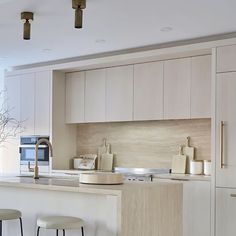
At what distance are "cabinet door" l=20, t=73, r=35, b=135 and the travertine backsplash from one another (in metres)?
0.77

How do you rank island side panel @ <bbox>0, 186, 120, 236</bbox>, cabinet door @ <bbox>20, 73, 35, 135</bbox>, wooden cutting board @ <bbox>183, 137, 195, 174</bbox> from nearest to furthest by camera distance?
island side panel @ <bbox>0, 186, 120, 236</bbox> < wooden cutting board @ <bbox>183, 137, 195, 174</bbox> < cabinet door @ <bbox>20, 73, 35, 135</bbox>

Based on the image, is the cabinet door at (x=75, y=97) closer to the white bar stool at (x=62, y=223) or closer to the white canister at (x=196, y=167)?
the white canister at (x=196, y=167)

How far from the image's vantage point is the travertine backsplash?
572 centimetres

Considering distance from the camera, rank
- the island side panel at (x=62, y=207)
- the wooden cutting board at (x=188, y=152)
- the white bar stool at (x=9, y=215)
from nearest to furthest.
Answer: the island side panel at (x=62, y=207) → the white bar stool at (x=9, y=215) → the wooden cutting board at (x=188, y=152)

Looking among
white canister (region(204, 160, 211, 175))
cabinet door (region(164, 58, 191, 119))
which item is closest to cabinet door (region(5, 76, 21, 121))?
cabinet door (region(164, 58, 191, 119))

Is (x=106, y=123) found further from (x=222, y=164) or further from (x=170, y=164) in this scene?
(x=222, y=164)

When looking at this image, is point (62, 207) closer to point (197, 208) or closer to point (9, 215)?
point (9, 215)

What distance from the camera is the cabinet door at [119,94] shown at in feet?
19.7

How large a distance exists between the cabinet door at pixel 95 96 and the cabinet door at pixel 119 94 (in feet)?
0.30

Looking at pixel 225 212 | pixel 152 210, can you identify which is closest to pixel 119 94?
pixel 225 212

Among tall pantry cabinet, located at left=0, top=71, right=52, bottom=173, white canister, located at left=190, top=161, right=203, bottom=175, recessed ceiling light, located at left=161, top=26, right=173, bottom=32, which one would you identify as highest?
recessed ceiling light, located at left=161, top=26, right=173, bottom=32

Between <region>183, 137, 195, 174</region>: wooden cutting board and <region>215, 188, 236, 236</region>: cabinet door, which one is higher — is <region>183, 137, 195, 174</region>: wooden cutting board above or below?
above

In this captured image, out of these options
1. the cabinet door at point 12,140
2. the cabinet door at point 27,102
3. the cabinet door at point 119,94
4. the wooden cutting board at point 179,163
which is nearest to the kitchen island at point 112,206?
the wooden cutting board at point 179,163

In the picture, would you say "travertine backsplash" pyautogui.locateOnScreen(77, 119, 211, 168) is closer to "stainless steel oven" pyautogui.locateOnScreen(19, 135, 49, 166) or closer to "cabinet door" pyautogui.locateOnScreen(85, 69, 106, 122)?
"cabinet door" pyautogui.locateOnScreen(85, 69, 106, 122)
